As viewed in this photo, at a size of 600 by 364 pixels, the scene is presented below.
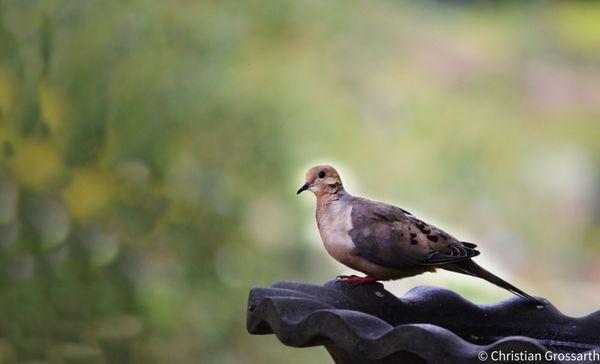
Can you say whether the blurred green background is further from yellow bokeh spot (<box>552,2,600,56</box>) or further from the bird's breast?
the bird's breast

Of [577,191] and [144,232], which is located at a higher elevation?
[577,191]

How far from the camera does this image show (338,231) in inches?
64.1

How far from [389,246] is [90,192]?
2.10 meters

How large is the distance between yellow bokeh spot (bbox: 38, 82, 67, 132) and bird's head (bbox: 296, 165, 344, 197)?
6.11ft

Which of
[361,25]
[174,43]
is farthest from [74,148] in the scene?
[361,25]

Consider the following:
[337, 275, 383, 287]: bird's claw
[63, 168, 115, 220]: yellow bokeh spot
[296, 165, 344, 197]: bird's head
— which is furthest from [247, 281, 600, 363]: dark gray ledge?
[63, 168, 115, 220]: yellow bokeh spot

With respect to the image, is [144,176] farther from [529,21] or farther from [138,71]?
[529,21]

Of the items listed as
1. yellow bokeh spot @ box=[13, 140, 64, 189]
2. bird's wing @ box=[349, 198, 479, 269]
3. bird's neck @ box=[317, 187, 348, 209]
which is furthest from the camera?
yellow bokeh spot @ box=[13, 140, 64, 189]

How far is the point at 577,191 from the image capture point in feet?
12.8

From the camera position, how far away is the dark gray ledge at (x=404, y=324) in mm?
1145

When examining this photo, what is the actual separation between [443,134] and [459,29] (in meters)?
0.55

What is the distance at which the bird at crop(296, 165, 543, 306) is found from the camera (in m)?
1.56

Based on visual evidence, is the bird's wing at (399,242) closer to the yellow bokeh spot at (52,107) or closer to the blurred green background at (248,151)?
the blurred green background at (248,151)

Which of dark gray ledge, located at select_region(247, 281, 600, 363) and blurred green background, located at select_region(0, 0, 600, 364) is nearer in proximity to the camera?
dark gray ledge, located at select_region(247, 281, 600, 363)
